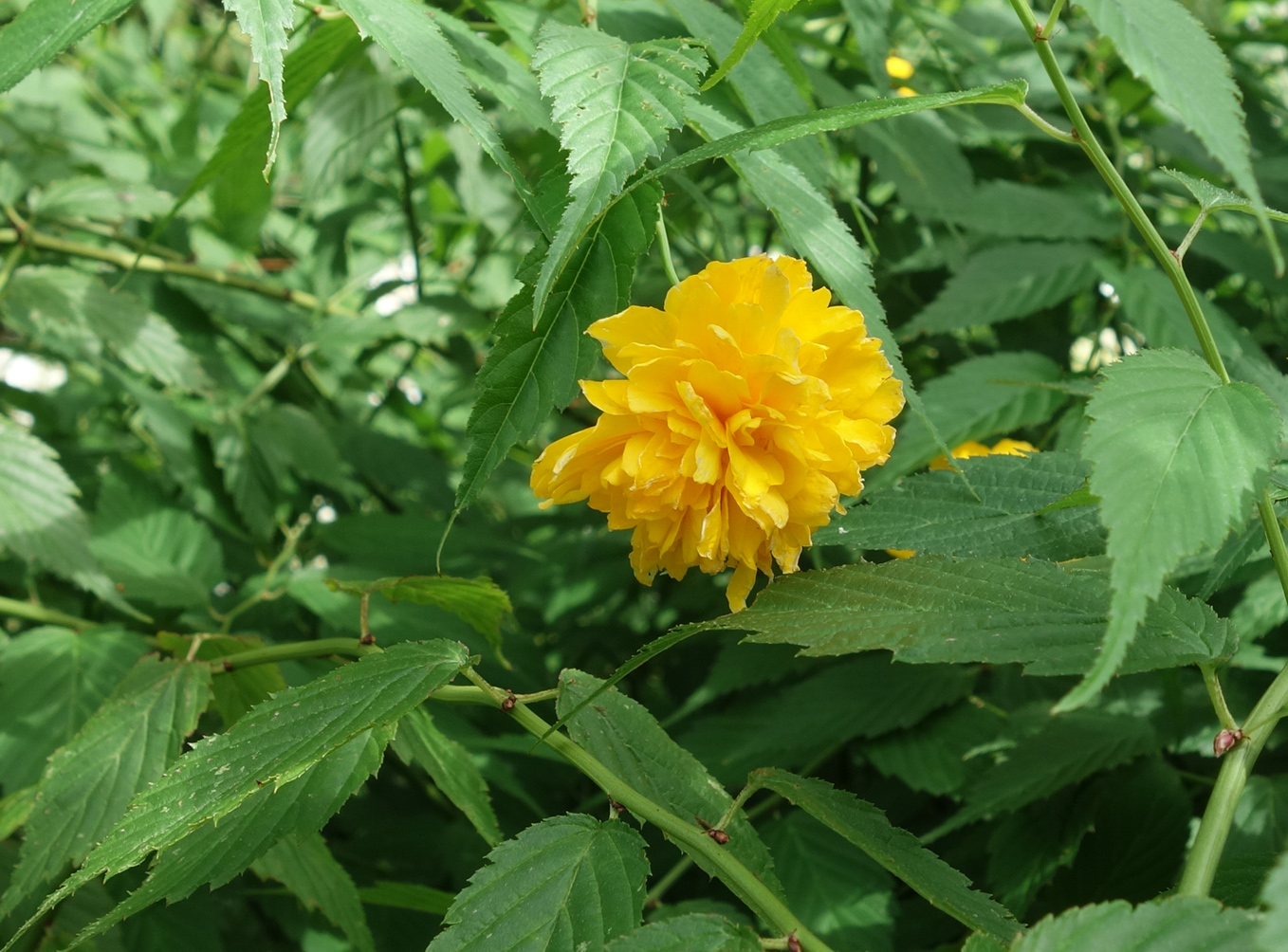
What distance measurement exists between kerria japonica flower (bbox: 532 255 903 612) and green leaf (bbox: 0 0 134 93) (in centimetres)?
36

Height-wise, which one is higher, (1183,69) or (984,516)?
(1183,69)

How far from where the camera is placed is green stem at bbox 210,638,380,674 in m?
0.69

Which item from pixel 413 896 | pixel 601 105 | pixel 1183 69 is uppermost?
pixel 601 105

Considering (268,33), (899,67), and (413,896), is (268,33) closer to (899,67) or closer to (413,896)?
(413,896)

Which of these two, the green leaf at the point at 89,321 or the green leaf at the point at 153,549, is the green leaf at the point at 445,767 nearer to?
the green leaf at the point at 153,549

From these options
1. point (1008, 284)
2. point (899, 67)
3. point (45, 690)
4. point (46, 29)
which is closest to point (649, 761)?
point (46, 29)

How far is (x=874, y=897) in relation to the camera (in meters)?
1.00

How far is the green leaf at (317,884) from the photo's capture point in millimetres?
788

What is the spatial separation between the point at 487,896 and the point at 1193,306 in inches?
17.9

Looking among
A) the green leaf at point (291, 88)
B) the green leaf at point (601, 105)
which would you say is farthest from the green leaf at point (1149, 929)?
the green leaf at point (291, 88)

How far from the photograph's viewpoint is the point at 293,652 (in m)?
0.71

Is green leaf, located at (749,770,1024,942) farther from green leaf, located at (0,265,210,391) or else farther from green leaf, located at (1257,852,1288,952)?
green leaf, located at (0,265,210,391)

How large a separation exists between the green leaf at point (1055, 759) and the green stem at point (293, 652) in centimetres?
53

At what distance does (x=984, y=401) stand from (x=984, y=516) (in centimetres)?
47
